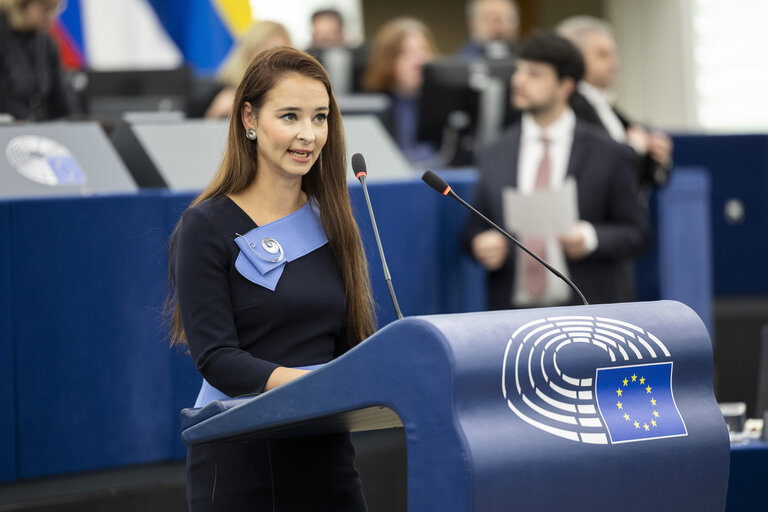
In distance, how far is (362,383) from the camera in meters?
1.75

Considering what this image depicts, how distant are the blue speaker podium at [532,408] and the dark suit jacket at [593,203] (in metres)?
2.37

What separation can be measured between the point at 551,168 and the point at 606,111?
114cm

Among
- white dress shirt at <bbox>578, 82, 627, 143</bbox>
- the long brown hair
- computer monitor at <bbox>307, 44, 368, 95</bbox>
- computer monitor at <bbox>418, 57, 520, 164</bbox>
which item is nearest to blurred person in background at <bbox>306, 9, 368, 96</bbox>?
computer monitor at <bbox>307, 44, 368, 95</bbox>

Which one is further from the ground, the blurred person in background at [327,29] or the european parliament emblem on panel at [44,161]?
the blurred person in background at [327,29]

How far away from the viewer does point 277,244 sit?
2.13 metres

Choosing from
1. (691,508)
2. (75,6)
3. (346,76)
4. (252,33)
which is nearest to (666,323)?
(691,508)

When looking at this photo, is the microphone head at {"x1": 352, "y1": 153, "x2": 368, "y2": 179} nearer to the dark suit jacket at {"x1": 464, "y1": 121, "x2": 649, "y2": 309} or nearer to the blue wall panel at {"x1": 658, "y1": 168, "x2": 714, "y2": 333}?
the dark suit jacket at {"x1": 464, "y1": 121, "x2": 649, "y2": 309}

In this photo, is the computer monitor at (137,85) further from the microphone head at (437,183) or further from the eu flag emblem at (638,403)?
the eu flag emblem at (638,403)

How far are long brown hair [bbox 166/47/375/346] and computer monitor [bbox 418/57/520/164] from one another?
420 centimetres

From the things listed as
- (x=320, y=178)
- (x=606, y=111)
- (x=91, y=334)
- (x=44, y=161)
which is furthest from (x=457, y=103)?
(x=320, y=178)

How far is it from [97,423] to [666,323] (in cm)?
215

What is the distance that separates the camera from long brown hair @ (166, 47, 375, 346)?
2.16 metres

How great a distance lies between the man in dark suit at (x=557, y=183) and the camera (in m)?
4.28

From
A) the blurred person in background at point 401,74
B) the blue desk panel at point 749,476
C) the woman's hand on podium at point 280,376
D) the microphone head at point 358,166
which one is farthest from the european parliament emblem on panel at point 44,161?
the blurred person in background at point 401,74
